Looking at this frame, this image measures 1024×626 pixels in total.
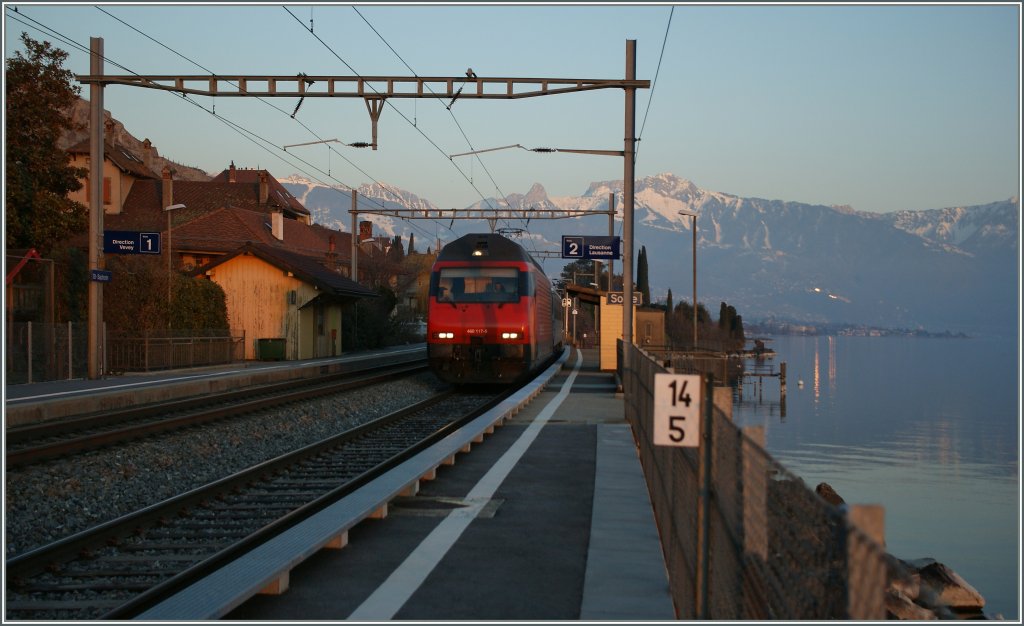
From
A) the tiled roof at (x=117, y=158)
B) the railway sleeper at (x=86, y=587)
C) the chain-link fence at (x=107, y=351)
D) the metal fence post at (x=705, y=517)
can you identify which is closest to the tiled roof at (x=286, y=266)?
the chain-link fence at (x=107, y=351)

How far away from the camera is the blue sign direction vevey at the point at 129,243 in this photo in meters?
25.7

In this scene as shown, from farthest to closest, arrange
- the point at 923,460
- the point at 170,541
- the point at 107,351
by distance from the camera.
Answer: the point at 923,460 → the point at 107,351 → the point at 170,541

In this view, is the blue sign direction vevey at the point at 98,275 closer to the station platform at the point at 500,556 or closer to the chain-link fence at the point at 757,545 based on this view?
the station platform at the point at 500,556

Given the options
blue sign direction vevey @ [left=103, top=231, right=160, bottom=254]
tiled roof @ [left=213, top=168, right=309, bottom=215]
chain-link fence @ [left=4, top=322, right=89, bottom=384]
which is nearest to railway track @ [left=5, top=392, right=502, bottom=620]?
blue sign direction vevey @ [left=103, top=231, right=160, bottom=254]

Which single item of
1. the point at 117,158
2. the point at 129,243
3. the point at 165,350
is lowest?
the point at 165,350

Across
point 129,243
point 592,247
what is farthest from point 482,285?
point 129,243

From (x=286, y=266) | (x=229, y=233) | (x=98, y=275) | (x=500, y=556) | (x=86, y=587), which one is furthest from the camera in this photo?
(x=229, y=233)

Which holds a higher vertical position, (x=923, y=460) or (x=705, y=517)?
(x=705, y=517)

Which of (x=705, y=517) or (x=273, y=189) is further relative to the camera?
(x=273, y=189)

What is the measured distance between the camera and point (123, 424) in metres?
18.5

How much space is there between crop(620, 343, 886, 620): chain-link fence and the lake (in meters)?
4.07

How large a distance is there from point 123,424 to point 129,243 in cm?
849

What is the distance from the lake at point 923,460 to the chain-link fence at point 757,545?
4074mm

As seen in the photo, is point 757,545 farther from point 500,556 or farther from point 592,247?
point 592,247
